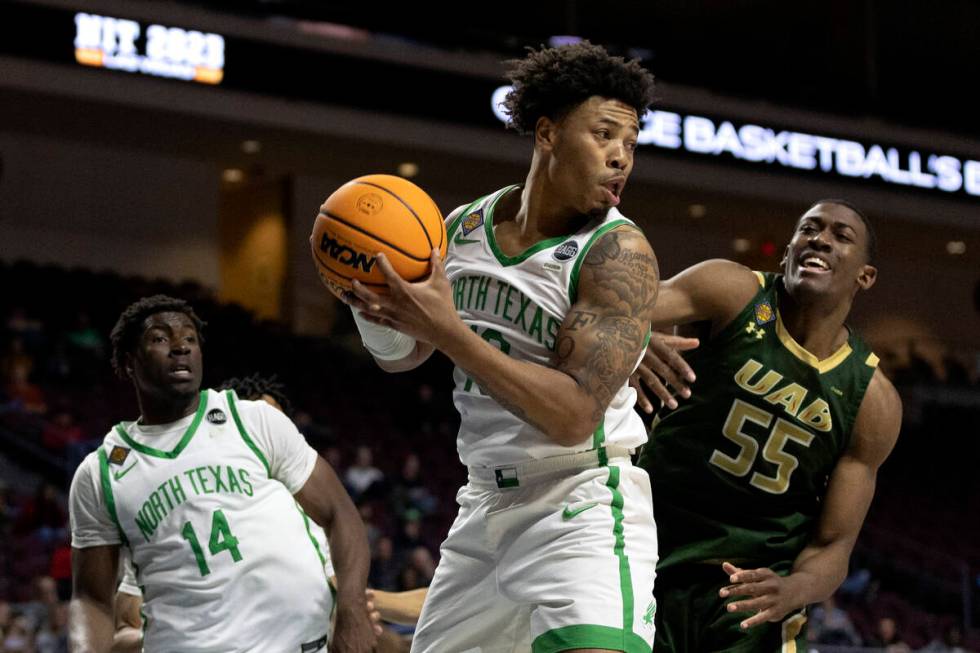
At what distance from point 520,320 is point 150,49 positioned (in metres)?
11.4

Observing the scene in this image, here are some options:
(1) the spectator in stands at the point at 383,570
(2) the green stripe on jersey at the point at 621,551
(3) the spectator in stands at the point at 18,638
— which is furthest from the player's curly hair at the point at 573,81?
(1) the spectator in stands at the point at 383,570

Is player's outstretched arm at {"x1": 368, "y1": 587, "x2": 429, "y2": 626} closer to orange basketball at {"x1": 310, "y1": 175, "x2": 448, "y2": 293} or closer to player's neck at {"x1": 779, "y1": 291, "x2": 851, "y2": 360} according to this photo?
player's neck at {"x1": 779, "y1": 291, "x2": 851, "y2": 360}

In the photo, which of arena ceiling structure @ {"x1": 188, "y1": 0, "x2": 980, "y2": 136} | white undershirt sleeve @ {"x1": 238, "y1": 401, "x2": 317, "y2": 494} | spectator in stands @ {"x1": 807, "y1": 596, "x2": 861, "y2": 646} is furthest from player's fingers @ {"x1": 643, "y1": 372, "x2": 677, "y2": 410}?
arena ceiling structure @ {"x1": 188, "y1": 0, "x2": 980, "y2": 136}

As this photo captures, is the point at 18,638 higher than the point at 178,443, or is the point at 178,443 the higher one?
the point at 178,443

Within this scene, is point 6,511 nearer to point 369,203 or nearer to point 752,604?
point 752,604

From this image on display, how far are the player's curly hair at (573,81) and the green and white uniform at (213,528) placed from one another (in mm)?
1736

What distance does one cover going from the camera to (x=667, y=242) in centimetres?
2100

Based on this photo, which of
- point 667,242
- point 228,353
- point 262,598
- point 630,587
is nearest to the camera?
point 630,587

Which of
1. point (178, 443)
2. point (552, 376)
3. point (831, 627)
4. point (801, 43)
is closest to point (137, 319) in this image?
point (178, 443)

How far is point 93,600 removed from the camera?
14.8ft

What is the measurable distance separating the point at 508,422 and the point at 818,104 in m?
15.1

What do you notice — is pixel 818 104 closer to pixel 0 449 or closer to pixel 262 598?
pixel 0 449

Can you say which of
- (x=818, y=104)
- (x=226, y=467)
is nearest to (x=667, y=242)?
(x=818, y=104)

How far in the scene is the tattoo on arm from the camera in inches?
121
